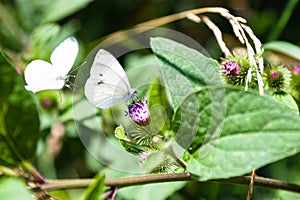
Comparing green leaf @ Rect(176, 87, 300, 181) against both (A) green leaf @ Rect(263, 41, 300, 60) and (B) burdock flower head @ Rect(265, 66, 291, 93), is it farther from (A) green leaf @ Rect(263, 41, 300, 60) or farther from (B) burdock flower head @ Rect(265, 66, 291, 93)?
(A) green leaf @ Rect(263, 41, 300, 60)

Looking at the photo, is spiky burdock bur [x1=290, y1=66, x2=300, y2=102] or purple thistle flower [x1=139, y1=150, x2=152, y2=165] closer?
purple thistle flower [x1=139, y1=150, x2=152, y2=165]

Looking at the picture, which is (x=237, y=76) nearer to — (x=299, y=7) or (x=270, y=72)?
(x=270, y=72)

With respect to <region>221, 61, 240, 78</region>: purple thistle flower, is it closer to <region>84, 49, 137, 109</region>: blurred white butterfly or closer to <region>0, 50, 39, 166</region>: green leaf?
<region>84, 49, 137, 109</region>: blurred white butterfly

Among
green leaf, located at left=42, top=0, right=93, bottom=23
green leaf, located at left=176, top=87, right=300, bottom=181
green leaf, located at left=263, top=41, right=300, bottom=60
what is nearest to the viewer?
green leaf, located at left=176, top=87, right=300, bottom=181

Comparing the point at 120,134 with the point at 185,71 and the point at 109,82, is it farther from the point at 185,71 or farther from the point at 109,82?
the point at 185,71

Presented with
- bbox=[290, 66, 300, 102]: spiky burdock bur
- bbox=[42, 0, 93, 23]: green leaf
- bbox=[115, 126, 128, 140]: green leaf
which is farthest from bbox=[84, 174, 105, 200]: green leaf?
bbox=[42, 0, 93, 23]: green leaf

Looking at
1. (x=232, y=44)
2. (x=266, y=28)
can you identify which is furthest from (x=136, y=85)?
(x=266, y=28)

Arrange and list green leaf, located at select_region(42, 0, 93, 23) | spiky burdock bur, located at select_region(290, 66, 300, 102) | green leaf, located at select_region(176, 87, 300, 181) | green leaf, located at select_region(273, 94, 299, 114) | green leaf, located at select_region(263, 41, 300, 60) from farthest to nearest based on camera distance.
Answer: green leaf, located at select_region(42, 0, 93, 23) < green leaf, located at select_region(263, 41, 300, 60) < spiky burdock bur, located at select_region(290, 66, 300, 102) < green leaf, located at select_region(273, 94, 299, 114) < green leaf, located at select_region(176, 87, 300, 181)

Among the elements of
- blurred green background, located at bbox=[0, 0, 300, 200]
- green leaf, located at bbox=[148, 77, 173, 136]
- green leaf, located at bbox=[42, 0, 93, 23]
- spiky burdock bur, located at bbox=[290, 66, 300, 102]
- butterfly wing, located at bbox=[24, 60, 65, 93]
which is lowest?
blurred green background, located at bbox=[0, 0, 300, 200]

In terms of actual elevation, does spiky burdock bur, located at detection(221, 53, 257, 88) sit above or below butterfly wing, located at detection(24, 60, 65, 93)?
below
